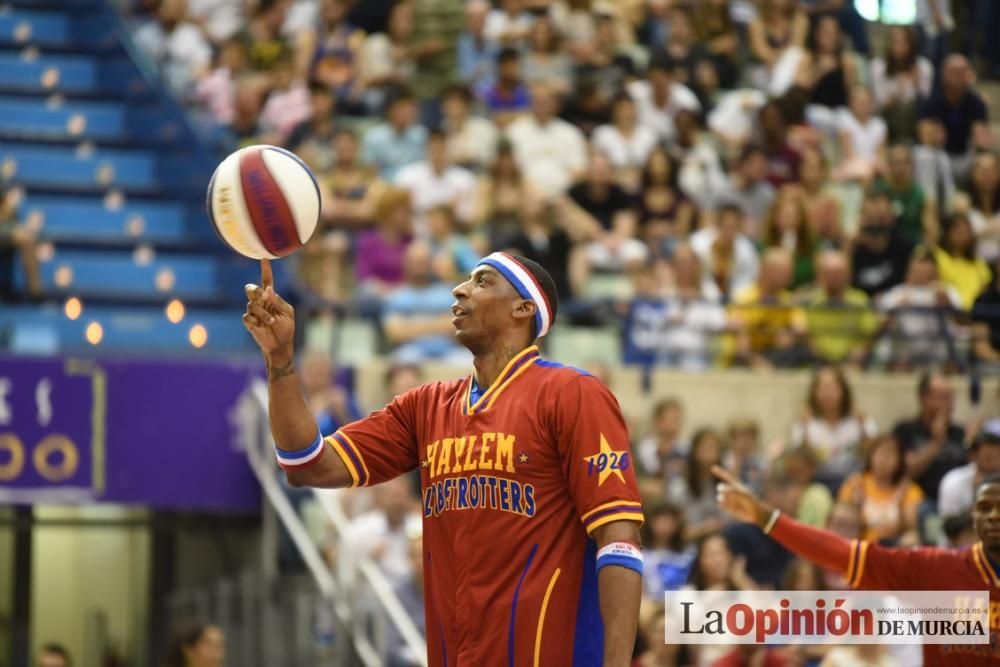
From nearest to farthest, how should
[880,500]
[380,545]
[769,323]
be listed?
1. [380,545]
2. [880,500]
3. [769,323]

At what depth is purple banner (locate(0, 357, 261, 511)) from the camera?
45.9 feet

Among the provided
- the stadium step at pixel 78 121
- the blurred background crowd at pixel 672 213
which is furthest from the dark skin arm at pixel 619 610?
the stadium step at pixel 78 121

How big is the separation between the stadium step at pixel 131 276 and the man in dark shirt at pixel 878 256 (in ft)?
18.0

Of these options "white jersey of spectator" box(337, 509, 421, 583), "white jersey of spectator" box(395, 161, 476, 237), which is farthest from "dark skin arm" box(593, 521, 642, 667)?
"white jersey of spectator" box(395, 161, 476, 237)

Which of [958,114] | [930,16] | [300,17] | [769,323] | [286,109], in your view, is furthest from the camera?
[930,16]

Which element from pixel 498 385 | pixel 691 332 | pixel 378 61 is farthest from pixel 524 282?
pixel 378 61

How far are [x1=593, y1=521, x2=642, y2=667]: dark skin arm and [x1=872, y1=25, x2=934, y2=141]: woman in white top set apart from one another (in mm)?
13364

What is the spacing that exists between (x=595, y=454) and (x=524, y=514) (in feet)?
1.09

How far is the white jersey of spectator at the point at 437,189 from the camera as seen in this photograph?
633 inches

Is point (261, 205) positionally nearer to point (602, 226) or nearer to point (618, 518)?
point (618, 518)

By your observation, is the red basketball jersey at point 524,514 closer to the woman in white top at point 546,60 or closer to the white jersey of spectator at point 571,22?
the woman in white top at point 546,60

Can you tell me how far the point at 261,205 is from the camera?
260 inches

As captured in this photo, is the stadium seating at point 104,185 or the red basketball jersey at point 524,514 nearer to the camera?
the red basketball jersey at point 524,514

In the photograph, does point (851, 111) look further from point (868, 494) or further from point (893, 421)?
point (868, 494)
